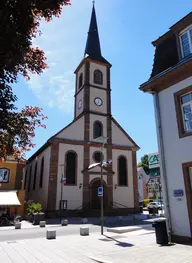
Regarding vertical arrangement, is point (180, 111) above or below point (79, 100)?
below

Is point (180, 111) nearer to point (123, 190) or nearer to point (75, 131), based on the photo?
point (75, 131)

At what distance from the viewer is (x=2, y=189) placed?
25766 millimetres

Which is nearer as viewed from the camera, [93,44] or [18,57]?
[18,57]

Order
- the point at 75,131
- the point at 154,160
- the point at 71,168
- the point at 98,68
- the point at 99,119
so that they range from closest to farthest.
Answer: the point at 154,160
the point at 71,168
the point at 75,131
the point at 99,119
the point at 98,68

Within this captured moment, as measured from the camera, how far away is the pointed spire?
34831 millimetres

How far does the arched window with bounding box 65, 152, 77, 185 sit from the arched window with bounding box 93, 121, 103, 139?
4.21m

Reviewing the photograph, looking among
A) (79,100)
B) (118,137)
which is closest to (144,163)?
(118,137)

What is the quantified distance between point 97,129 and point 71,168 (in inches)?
256

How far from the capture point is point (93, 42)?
3647cm

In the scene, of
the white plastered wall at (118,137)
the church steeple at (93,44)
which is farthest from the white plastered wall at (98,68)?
the white plastered wall at (118,137)

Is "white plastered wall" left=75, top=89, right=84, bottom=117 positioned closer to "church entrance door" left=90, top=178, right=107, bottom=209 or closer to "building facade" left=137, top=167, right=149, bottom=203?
"church entrance door" left=90, top=178, right=107, bottom=209

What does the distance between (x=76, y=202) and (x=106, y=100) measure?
14.8 m

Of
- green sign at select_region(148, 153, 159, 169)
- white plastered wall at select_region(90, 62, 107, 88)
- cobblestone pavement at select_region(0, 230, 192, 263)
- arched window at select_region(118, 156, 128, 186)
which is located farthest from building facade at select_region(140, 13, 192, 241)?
white plastered wall at select_region(90, 62, 107, 88)

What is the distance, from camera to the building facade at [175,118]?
351 inches
